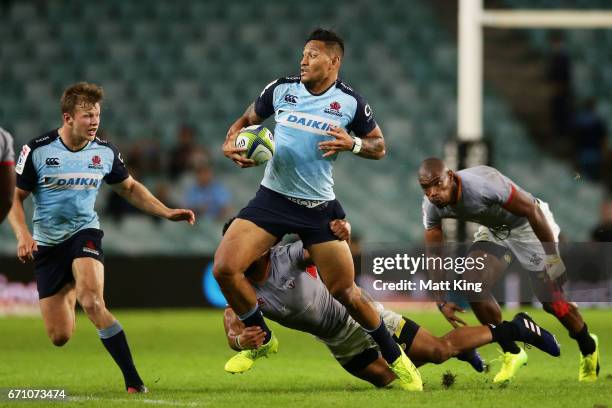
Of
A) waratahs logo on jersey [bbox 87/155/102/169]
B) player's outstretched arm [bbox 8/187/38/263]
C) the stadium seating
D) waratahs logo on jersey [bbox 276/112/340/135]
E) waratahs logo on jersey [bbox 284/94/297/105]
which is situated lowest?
player's outstretched arm [bbox 8/187/38/263]

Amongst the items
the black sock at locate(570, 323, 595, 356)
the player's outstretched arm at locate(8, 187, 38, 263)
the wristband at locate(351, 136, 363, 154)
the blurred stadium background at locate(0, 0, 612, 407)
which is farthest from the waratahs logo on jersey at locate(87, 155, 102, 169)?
the blurred stadium background at locate(0, 0, 612, 407)

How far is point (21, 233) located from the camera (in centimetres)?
740

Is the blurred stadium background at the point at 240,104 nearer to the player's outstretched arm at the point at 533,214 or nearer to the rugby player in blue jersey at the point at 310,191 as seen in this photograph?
the player's outstretched arm at the point at 533,214

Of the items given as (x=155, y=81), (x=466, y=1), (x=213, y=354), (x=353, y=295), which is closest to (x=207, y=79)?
(x=155, y=81)

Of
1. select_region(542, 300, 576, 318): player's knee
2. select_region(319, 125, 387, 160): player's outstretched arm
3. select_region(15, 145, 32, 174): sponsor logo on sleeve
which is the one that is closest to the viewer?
select_region(319, 125, 387, 160): player's outstretched arm

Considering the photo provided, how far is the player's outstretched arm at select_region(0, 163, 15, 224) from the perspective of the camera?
5.39m

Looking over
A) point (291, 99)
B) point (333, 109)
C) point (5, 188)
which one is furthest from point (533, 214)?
point (5, 188)

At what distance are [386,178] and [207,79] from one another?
3398 millimetres

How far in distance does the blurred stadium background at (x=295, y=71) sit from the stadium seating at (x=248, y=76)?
0.08ft

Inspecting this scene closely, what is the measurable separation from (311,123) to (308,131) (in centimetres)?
5

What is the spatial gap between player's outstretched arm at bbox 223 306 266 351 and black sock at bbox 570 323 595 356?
2.33 metres

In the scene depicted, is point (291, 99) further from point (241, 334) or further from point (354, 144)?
point (241, 334)

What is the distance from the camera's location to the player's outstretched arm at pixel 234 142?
23.9 feet

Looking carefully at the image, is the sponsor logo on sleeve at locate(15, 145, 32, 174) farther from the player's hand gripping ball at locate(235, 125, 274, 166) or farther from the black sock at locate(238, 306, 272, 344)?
the black sock at locate(238, 306, 272, 344)
